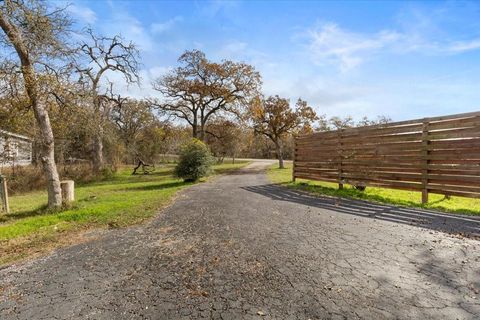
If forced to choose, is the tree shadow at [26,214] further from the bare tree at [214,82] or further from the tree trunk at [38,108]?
the bare tree at [214,82]

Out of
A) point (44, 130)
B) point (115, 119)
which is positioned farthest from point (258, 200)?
point (115, 119)

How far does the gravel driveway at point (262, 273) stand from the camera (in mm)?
2664

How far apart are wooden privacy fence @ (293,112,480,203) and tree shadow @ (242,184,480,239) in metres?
1.15

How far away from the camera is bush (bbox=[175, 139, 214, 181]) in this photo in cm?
1482

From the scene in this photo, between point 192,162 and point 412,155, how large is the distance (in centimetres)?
994

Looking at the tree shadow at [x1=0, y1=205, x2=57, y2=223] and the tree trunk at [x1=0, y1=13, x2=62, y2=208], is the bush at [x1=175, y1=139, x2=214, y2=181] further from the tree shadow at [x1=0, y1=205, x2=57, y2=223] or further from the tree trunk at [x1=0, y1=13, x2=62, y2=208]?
the tree shadow at [x1=0, y1=205, x2=57, y2=223]

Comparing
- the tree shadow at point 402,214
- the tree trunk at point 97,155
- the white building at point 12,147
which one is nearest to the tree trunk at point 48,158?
the tree shadow at point 402,214

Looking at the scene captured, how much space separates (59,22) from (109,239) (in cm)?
609

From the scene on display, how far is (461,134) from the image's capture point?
6.63 meters

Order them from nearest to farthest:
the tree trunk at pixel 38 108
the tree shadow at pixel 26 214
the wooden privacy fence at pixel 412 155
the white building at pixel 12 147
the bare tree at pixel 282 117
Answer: the wooden privacy fence at pixel 412 155 < the tree trunk at pixel 38 108 < the tree shadow at pixel 26 214 < the white building at pixel 12 147 < the bare tree at pixel 282 117

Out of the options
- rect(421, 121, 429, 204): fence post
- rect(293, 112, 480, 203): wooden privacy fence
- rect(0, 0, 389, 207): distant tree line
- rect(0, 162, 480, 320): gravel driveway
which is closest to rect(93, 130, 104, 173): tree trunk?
rect(0, 0, 389, 207): distant tree line

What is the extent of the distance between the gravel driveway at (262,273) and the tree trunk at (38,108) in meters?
3.35

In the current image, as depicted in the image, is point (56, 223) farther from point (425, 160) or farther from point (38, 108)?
point (425, 160)

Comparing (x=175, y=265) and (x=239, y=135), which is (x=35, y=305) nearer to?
(x=175, y=265)
